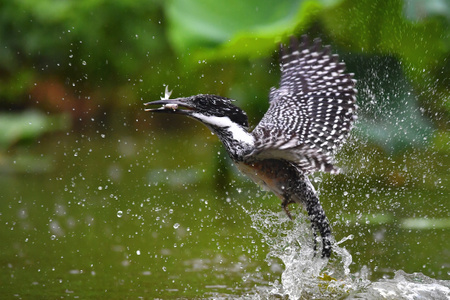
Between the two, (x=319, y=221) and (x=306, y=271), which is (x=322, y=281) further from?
(x=319, y=221)

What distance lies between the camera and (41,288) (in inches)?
143

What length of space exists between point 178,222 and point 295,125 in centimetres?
195

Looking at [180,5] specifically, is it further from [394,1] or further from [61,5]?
[61,5]

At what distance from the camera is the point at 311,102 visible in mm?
3785

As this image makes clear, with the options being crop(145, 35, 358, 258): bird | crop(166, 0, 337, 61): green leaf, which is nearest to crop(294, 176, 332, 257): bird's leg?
crop(145, 35, 358, 258): bird

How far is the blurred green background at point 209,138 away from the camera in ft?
15.9

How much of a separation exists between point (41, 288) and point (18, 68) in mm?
8474

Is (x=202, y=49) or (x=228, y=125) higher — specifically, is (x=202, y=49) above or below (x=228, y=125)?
above

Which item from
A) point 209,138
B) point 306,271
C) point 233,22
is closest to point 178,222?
point 306,271

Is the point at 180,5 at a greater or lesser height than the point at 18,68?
lesser

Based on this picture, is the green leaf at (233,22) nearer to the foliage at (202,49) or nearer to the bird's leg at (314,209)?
the foliage at (202,49)

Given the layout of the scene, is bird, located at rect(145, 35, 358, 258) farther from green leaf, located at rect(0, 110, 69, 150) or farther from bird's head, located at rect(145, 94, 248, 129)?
green leaf, located at rect(0, 110, 69, 150)

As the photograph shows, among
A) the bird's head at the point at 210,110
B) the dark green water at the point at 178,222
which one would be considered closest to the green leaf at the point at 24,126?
the dark green water at the point at 178,222

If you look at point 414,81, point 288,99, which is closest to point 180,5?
point 414,81
